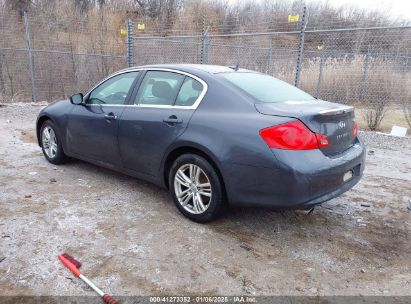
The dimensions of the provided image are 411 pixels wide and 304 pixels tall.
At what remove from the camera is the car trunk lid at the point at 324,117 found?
315 centimetres

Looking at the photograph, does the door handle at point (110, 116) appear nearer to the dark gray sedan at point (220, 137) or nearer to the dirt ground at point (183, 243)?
the dark gray sedan at point (220, 137)

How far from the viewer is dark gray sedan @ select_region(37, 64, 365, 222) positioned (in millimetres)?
3068

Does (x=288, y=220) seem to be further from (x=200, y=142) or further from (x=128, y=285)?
(x=128, y=285)

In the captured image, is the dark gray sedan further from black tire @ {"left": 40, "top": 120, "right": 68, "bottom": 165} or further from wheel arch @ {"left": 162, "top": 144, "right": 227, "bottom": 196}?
black tire @ {"left": 40, "top": 120, "right": 68, "bottom": 165}

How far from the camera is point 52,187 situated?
453cm

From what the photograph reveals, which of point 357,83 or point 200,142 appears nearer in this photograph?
point 200,142

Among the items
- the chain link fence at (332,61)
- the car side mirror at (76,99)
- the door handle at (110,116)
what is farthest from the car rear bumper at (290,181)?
the chain link fence at (332,61)

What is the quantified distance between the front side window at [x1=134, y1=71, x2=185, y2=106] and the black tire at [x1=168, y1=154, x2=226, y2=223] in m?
0.65

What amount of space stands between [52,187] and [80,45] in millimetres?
10001

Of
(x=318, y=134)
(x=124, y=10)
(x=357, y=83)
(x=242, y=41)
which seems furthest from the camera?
(x=124, y=10)

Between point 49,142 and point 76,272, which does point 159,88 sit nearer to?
point 76,272

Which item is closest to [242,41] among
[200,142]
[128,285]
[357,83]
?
[357,83]

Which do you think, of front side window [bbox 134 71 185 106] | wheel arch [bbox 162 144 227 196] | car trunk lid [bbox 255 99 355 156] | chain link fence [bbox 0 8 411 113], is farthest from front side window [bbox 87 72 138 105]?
chain link fence [bbox 0 8 411 113]

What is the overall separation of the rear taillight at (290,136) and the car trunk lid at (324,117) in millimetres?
66
